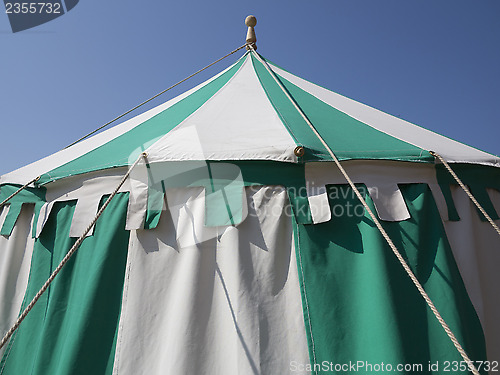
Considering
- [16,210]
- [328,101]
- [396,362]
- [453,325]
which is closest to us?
[396,362]

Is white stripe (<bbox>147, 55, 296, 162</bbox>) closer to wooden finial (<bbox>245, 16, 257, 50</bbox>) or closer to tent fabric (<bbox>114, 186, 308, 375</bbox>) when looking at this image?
tent fabric (<bbox>114, 186, 308, 375</bbox>)

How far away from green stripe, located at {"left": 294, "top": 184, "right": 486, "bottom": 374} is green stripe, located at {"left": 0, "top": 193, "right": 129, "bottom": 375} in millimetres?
731

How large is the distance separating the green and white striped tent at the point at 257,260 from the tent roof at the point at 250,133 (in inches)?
0.5

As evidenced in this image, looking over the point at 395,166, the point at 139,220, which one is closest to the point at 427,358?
the point at 395,166

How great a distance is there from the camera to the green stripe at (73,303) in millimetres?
1258

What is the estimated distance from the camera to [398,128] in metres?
1.91

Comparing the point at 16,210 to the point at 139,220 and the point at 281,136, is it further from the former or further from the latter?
the point at 281,136

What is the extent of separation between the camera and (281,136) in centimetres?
144

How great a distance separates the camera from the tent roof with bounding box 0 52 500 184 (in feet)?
4.56

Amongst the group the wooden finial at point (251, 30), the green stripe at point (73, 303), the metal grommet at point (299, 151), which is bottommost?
the green stripe at point (73, 303)

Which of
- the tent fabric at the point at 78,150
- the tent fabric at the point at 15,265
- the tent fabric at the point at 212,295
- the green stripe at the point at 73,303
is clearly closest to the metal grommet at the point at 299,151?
the tent fabric at the point at 212,295

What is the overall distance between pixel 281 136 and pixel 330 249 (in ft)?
1.66

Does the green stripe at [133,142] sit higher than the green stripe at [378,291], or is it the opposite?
the green stripe at [133,142]

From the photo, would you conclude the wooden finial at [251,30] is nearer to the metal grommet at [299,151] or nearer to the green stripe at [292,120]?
the green stripe at [292,120]
